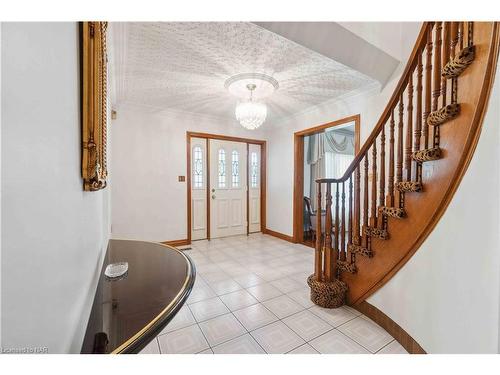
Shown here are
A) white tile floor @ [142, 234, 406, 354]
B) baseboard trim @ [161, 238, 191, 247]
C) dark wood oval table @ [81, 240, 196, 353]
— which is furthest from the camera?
baseboard trim @ [161, 238, 191, 247]

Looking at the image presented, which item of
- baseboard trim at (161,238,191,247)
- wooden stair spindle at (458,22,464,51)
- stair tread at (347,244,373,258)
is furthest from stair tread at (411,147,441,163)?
baseboard trim at (161,238,191,247)

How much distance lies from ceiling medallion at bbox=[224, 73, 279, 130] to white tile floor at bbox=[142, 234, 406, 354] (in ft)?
6.30

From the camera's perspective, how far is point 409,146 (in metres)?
1.56

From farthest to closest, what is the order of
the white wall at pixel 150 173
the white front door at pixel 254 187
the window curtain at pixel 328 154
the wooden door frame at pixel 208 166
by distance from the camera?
the window curtain at pixel 328 154, the white front door at pixel 254 187, the wooden door frame at pixel 208 166, the white wall at pixel 150 173

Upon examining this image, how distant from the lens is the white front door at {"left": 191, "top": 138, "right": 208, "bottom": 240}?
407 centimetres

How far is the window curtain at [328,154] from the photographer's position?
5121 millimetres

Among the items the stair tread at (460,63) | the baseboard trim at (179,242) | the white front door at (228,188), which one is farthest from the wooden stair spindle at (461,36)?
the baseboard trim at (179,242)

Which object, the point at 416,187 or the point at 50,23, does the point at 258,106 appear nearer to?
the point at 416,187

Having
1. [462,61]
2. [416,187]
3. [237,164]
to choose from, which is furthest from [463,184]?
[237,164]

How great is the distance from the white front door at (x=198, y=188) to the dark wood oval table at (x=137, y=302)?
2.87m

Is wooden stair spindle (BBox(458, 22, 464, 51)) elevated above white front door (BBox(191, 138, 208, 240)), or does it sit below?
above

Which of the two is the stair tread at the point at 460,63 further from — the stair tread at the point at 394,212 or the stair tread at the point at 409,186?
the stair tread at the point at 394,212

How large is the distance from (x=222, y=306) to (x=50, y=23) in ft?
6.84

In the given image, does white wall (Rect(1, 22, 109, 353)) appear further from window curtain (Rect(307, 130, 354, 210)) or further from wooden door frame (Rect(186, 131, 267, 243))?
window curtain (Rect(307, 130, 354, 210))
